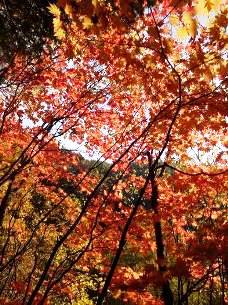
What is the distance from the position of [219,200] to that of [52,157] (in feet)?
16.8

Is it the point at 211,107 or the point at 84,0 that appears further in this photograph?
the point at 211,107

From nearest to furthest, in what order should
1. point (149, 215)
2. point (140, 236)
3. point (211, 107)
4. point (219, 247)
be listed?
→ 1. point (211, 107)
2. point (219, 247)
3. point (149, 215)
4. point (140, 236)

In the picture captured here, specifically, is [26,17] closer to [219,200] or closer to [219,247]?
[219,247]

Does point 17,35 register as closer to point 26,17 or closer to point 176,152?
point 26,17

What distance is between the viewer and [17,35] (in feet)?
25.8

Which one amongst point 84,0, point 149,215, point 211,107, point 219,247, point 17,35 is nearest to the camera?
point 84,0

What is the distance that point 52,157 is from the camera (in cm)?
1170

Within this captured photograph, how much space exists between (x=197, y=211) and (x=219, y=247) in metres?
4.48

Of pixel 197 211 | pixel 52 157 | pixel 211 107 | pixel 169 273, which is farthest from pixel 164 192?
pixel 211 107

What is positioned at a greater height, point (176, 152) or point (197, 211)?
point (176, 152)

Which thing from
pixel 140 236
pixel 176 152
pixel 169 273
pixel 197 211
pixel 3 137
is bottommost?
pixel 169 273

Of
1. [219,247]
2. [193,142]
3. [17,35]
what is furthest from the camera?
[193,142]

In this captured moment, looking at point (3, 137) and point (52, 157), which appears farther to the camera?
point (52, 157)

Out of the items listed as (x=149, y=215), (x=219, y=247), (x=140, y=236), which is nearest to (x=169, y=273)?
(x=219, y=247)
